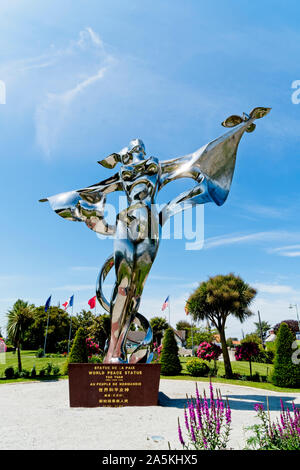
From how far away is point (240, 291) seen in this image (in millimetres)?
21250

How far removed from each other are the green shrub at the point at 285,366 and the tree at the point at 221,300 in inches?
169

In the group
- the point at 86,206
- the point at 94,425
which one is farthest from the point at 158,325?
the point at 94,425

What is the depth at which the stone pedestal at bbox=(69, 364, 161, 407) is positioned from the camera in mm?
8172

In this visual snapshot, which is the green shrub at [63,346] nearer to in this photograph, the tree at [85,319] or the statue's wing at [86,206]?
the tree at [85,319]

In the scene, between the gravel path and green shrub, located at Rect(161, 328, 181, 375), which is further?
green shrub, located at Rect(161, 328, 181, 375)

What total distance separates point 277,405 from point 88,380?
5.30 meters

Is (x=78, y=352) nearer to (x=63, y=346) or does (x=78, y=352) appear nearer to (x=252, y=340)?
(x=252, y=340)

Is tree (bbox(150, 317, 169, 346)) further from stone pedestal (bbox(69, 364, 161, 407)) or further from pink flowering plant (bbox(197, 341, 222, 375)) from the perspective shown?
stone pedestal (bbox(69, 364, 161, 407))

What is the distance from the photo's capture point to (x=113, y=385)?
27.1ft

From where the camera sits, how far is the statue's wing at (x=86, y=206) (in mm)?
10141

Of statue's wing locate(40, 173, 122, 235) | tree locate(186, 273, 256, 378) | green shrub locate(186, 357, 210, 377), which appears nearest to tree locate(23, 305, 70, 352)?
tree locate(186, 273, 256, 378)

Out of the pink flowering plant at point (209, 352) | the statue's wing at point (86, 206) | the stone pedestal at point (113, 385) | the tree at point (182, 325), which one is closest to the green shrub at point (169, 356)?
the pink flowering plant at point (209, 352)

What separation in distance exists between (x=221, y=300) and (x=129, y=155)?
1314 centimetres

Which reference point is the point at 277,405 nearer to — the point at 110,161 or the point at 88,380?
the point at 88,380
